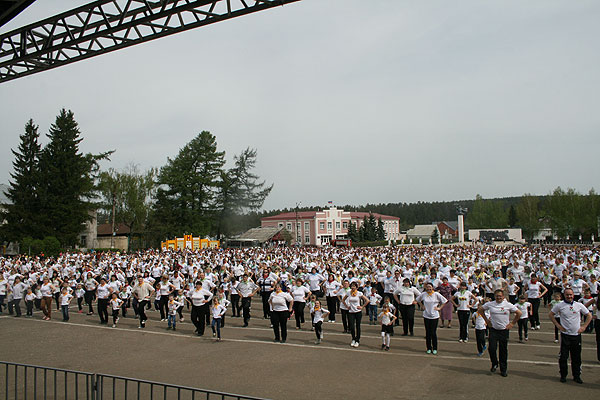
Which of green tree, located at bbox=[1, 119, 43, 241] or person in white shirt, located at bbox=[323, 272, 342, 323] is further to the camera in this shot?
green tree, located at bbox=[1, 119, 43, 241]

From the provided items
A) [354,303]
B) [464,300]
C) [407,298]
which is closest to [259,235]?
[407,298]

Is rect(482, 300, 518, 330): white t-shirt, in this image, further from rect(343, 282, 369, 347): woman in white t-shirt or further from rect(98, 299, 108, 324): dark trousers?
rect(98, 299, 108, 324): dark trousers

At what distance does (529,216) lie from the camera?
349ft

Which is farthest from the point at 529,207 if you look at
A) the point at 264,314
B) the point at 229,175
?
the point at 264,314

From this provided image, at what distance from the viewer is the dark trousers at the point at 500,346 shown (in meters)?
8.52

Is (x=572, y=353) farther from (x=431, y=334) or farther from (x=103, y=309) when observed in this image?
(x=103, y=309)

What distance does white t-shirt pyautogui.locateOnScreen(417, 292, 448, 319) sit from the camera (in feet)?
34.0

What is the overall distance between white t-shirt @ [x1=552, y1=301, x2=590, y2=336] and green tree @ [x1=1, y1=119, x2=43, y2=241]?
53.3 metres

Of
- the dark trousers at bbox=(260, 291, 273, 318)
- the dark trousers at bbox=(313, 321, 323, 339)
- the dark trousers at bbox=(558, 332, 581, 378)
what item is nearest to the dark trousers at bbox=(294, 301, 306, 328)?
the dark trousers at bbox=(313, 321, 323, 339)

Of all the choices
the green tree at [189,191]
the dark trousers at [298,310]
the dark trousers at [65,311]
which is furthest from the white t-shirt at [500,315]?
the green tree at [189,191]

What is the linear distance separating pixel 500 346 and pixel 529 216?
109 meters

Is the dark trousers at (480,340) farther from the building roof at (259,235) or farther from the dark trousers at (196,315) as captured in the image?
the building roof at (259,235)

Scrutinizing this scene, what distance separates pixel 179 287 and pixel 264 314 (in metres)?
3.01

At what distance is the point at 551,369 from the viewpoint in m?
8.94
